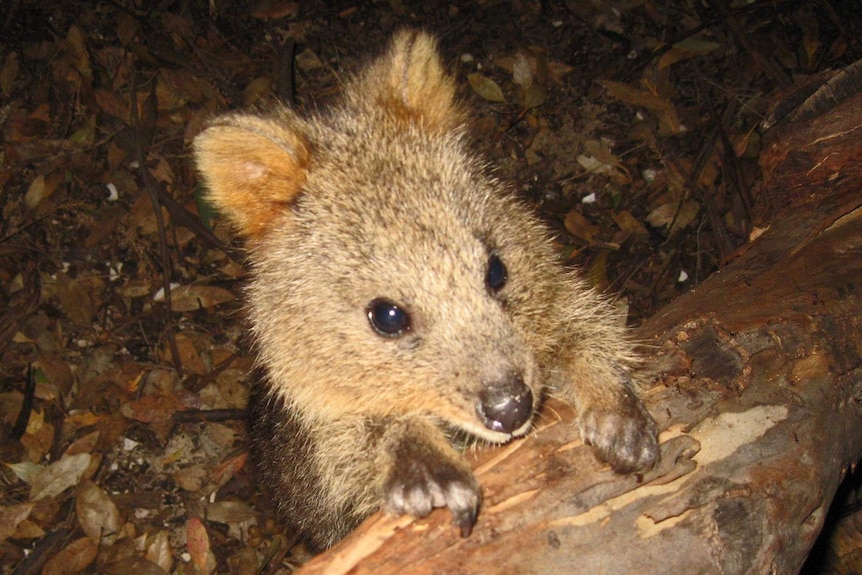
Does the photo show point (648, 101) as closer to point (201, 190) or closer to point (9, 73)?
point (201, 190)

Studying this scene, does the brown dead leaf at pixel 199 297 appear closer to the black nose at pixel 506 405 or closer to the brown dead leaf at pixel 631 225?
the brown dead leaf at pixel 631 225

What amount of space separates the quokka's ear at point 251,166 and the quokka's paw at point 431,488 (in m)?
1.28

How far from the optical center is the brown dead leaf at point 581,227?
18.1 feet

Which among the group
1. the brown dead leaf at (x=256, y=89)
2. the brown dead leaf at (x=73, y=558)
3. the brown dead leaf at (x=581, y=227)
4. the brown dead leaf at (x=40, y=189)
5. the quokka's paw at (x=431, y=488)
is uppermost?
the quokka's paw at (x=431, y=488)

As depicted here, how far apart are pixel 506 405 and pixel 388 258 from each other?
2.44 ft

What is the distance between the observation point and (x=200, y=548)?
4734 mm

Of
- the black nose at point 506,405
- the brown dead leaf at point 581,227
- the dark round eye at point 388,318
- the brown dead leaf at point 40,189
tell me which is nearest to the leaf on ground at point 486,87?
the brown dead leaf at point 581,227

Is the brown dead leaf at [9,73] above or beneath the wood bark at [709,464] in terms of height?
beneath

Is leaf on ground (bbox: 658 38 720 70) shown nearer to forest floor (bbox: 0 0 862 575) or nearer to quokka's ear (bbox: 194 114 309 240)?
forest floor (bbox: 0 0 862 575)

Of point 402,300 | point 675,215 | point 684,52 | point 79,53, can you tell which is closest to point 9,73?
point 79,53

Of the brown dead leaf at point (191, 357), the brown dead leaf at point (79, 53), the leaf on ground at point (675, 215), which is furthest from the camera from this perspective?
the brown dead leaf at point (79, 53)

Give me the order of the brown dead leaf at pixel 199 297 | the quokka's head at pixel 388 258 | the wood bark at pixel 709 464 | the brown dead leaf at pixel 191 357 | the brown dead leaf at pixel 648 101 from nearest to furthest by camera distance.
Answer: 1. the wood bark at pixel 709 464
2. the quokka's head at pixel 388 258
3. the brown dead leaf at pixel 191 357
4. the brown dead leaf at pixel 199 297
5. the brown dead leaf at pixel 648 101

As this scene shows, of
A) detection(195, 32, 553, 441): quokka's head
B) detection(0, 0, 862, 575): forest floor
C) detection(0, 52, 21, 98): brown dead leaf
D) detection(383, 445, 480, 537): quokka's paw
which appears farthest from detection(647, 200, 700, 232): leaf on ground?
detection(0, 52, 21, 98): brown dead leaf

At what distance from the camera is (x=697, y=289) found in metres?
3.47
